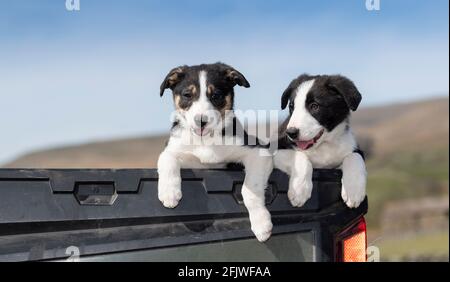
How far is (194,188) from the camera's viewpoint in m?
4.30

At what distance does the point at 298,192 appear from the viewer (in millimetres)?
4410

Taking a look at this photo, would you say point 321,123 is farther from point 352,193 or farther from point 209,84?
point 352,193

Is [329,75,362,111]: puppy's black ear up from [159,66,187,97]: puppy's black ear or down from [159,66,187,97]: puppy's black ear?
down

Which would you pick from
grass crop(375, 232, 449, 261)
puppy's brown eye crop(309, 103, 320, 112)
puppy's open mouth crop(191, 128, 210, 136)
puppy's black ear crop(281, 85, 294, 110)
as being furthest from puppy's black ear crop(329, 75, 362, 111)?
grass crop(375, 232, 449, 261)

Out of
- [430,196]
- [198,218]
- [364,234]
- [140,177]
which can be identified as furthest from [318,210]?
[430,196]

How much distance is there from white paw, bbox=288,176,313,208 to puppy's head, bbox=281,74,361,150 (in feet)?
4.93

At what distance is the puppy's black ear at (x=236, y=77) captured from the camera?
631 centimetres

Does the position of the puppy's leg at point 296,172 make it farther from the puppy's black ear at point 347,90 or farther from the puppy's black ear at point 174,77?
the puppy's black ear at point 174,77

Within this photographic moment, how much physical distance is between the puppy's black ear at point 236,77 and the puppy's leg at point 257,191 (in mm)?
808

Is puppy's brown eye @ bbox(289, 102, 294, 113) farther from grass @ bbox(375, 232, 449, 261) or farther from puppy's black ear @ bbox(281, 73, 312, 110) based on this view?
grass @ bbox(375, 232, 449, 261)

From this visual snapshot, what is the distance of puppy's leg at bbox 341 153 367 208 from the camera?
459cm

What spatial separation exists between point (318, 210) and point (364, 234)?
0.37 metres

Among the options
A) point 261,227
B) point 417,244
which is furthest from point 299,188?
point 417,244
